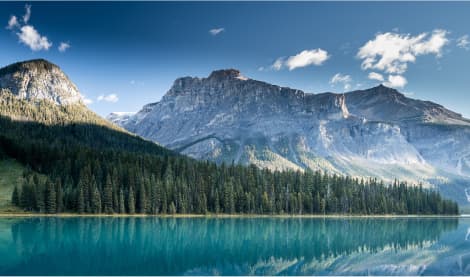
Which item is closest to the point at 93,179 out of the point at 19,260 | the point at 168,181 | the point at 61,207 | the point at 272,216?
the point at 61,207

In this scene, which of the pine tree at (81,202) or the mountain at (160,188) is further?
the mountain at (160,188)

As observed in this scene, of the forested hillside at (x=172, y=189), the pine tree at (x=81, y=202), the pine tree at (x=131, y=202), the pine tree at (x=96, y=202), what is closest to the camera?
the pine tree at (x=81, y=202)

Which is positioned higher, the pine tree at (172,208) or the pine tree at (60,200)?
the pine tree at (60,200)

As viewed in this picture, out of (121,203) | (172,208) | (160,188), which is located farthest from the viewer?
(160,188)

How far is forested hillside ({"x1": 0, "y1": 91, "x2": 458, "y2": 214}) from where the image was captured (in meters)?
121

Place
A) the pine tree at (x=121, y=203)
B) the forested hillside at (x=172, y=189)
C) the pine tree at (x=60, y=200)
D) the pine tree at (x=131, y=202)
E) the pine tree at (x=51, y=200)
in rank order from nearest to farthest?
the pine tree at (x=51, y=200)
the pine tree at (x=60, y=200)
the forested hillside at (x=172, y=189)
the pine tree at (x=121, y=203)
the pine tree at (x=131, y=202)

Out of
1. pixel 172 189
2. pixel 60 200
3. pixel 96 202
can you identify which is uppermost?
pixel 172 189

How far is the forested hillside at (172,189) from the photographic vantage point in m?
121

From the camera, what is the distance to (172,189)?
136125 millimetres

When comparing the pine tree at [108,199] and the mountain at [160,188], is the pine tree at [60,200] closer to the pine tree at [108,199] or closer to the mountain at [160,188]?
the mountain at [160,188]

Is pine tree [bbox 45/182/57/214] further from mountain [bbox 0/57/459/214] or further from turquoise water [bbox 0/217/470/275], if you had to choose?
A: turquoise water [bbox 0/217/470/275]

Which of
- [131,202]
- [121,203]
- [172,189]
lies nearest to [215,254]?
[131,202]

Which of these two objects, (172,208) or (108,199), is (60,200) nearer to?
(108,199)

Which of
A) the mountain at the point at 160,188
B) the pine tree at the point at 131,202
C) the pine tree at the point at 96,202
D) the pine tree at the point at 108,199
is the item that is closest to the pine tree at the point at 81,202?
the mountain at the point at 160,188
